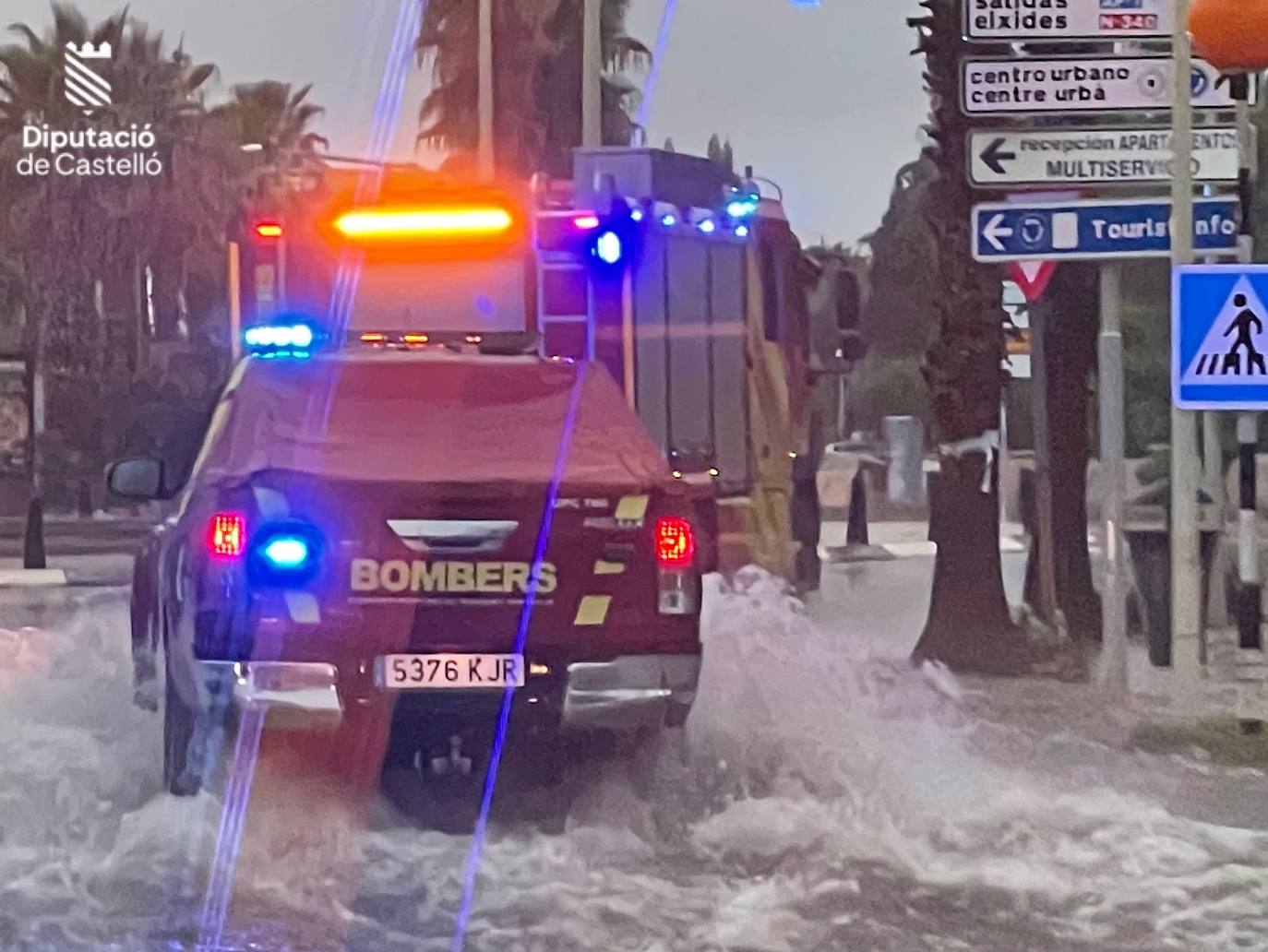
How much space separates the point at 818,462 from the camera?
1556 centimetres

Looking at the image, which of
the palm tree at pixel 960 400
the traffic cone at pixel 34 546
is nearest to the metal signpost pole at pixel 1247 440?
the palm tree at pixel 960 400

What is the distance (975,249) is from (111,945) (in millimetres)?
5956

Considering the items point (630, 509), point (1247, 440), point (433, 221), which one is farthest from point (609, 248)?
point (630, 509)

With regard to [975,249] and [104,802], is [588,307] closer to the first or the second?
[975,249]

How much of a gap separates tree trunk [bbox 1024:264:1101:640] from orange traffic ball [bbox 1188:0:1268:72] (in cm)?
252

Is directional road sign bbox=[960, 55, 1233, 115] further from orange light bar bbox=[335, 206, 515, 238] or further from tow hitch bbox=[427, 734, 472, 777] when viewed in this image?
tow hitch bbox=[427, 734, 472, 777]

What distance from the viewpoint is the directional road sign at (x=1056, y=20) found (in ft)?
33.3

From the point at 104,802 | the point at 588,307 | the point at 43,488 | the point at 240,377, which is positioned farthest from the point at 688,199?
the point at 43,488

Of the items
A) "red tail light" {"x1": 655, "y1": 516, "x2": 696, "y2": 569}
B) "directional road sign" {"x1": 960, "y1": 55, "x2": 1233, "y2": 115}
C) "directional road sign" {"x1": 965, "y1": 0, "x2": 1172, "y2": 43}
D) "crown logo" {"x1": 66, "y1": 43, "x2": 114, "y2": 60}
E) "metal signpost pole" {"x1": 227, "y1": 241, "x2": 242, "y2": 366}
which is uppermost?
"crown logo" {"x1": 66, "y1": 43, "x2": 114, "y2": 60}

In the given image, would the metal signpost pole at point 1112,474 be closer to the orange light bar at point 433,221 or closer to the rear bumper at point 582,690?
the orange light bar at point 433,221

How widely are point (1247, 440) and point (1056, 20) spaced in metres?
2.30

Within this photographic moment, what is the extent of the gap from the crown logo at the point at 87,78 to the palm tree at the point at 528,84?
4756 millimetres

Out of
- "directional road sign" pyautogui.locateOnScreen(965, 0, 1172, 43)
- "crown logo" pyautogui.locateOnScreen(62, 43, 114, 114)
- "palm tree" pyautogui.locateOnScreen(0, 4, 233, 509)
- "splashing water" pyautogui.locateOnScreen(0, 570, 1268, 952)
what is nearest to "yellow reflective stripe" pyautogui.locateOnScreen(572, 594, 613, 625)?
"splashing water" pyautogui.locateOnScreen(0, 570, 1268, 952)

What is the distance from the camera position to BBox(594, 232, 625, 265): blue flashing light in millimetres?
12391
